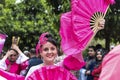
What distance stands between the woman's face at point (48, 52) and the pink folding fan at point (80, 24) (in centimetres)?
17

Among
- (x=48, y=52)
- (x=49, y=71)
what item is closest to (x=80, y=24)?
(x=48, y=52)

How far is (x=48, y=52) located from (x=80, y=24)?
0.60 meters

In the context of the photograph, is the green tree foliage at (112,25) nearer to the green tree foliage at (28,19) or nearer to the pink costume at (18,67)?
the green tree foliage at (28,19)

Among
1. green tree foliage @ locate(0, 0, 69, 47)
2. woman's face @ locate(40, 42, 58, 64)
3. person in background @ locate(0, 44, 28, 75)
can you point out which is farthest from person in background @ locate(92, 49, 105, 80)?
green tree foliage @ locate(0, 0, 69, 47)

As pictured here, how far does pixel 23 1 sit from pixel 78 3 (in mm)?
13976

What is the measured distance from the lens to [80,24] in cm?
412

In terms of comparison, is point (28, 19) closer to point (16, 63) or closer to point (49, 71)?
point (16, 63)

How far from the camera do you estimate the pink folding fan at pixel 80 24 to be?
13.0 feet

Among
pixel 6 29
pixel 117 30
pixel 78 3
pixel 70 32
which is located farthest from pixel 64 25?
pixel 6 29

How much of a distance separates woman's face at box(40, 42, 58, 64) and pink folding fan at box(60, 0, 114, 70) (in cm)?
17

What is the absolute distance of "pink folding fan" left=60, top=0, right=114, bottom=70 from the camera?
156 inches

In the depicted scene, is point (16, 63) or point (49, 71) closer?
point (49, 71)

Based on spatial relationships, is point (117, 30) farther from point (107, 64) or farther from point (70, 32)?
point (107, 64)

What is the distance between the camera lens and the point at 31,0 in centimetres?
1769
